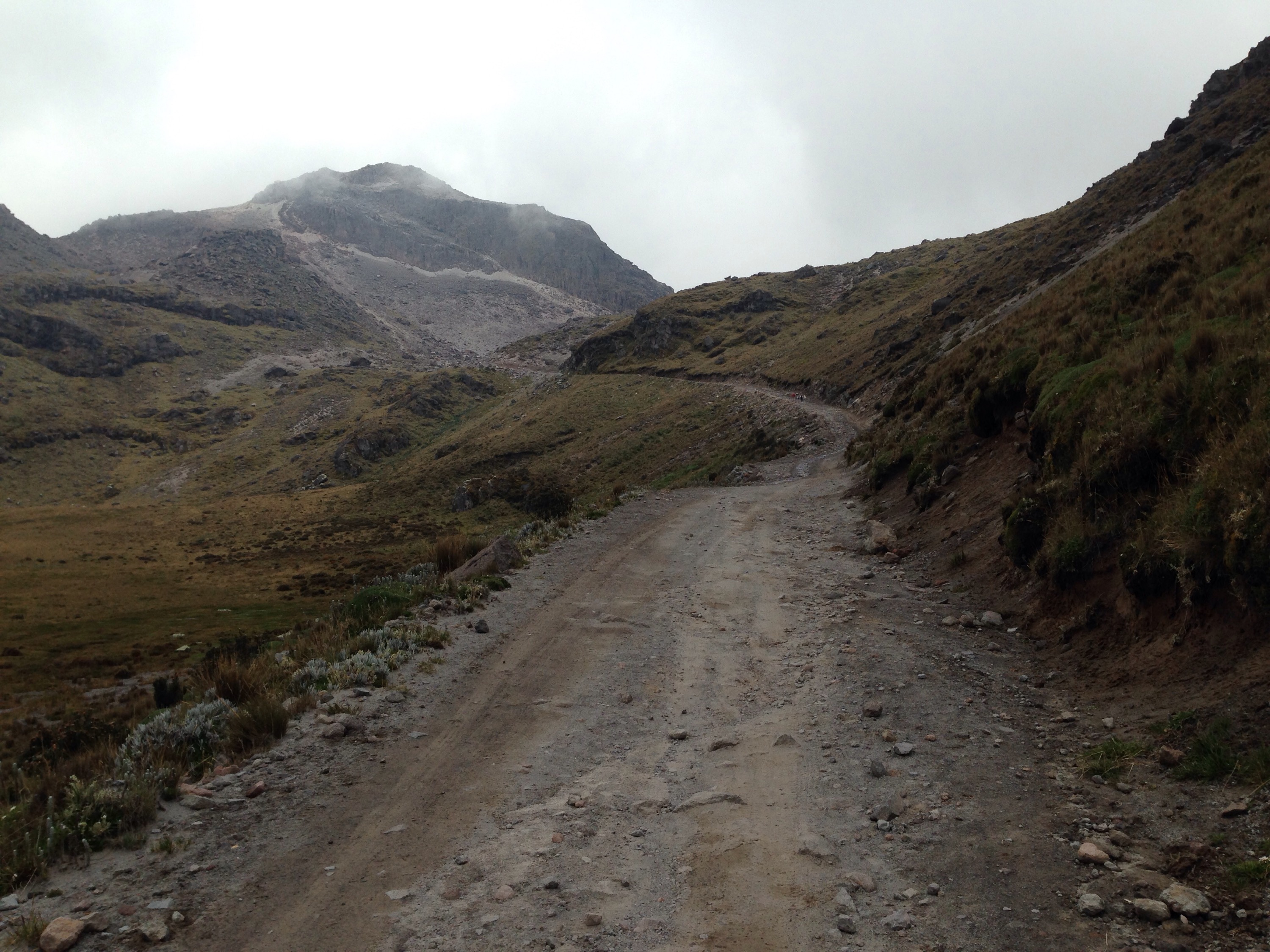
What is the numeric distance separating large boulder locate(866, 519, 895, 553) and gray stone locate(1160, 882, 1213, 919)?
11850mm

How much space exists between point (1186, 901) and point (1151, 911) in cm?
21

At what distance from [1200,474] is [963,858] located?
17.8 feet

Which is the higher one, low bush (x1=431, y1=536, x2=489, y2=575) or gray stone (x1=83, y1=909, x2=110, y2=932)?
low bush (x1=431, y1=536, x2=489, y2=575)

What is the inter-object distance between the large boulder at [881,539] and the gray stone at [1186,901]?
38.9ft

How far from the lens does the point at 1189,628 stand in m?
7.18

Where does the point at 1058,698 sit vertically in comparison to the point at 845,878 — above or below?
above

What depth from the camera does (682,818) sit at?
659cm

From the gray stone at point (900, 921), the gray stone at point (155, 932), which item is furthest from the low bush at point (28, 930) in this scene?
the gray stone at point (900, 921)

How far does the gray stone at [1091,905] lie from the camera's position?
14.9 feet

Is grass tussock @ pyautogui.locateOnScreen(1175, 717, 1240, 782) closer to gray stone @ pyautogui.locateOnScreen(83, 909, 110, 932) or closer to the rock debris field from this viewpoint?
the rock debris field

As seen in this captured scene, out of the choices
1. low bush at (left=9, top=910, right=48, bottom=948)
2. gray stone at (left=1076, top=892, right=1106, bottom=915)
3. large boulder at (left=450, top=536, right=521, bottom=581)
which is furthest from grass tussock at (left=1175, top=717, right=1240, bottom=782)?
large boulder at (left=450, top=536, right=521, bottom=581)

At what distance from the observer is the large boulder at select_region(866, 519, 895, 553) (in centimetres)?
1623

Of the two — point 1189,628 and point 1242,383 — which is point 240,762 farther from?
point 1242,383

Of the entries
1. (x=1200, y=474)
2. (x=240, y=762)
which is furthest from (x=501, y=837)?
(x=1200, y=474)
